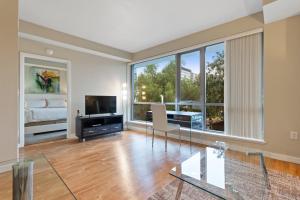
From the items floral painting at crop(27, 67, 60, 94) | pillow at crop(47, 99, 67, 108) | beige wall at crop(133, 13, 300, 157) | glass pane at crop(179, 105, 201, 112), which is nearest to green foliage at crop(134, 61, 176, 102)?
glass pane at crop(179, 105, 201, 112)

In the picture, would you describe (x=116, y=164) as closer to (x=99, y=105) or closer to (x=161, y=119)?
(x=161, y=119)

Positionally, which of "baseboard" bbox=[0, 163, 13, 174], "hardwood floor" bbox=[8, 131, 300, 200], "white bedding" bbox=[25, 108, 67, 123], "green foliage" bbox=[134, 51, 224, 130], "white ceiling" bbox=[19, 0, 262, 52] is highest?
"white ceiling" bbox=[19, 0, 262, 52]

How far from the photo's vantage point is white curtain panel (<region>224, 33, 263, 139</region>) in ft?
9.75

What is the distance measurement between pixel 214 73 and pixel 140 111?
2.73 metres

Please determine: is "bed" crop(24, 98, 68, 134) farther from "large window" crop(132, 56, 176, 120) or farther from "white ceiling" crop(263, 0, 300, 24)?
"white ceiling" crop(263, 0, 300, 24)

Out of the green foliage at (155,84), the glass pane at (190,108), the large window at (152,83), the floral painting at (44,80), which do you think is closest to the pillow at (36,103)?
the floral painting at (44,80)

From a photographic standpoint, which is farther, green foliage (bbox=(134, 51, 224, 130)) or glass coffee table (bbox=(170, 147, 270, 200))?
green foliage (bbox=(134, 51, 224, 130))

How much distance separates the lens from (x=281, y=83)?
271cm

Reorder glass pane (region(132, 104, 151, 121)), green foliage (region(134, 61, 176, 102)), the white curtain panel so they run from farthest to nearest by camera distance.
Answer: glass pane (region(132, 104, 151, 121))
green foliage (region(134, 61, 176, 102))
the white curtain panel

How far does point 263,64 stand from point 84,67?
4.21m

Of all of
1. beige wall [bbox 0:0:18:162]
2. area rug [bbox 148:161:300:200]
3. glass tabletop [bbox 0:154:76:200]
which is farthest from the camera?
beige wall [bbox 0:0:18:162]

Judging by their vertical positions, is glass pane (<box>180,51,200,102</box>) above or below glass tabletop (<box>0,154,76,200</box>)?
above

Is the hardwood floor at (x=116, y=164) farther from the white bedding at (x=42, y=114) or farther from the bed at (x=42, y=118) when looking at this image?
the white bedding at (x=42, y=114)

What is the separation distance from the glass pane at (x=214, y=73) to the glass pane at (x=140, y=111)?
85.3 inches
